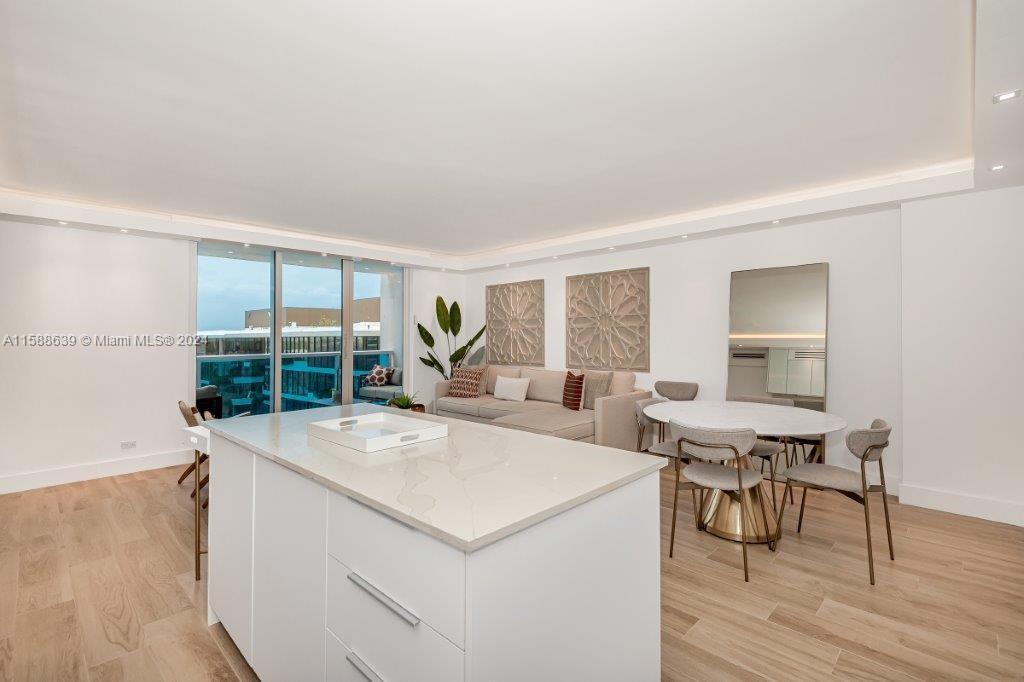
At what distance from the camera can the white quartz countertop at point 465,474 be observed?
42.5 inches

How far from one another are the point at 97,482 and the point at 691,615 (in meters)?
5.26

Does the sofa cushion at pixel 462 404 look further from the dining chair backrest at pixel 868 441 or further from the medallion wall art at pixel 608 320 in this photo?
the dining chair backrest at pixel 868 441

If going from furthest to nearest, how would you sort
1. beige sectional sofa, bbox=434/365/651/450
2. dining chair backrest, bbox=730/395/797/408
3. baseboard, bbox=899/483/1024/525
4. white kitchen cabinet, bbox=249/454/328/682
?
beige sectional sofa, bbox=434/365/651/450, dining chair backrest, bbox=730/395/797/408, baseboard, bbox=899/483/1024/525, white kitchen cabinet, bbox=249/454/328/682

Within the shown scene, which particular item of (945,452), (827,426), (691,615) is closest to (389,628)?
(691,615)

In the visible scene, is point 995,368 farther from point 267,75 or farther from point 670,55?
point 267,75

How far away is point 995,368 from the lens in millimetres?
3408

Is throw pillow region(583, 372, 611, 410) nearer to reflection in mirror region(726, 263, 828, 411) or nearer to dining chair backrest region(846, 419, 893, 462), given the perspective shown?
reflection in mirror region(726, 263, 828, 411)

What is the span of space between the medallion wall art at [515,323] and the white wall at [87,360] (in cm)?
391

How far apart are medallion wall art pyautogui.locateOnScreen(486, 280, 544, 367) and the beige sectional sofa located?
0.97ft

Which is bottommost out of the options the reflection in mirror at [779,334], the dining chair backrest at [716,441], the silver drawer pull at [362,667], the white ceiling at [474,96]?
the silver drawer pull at [362,667]

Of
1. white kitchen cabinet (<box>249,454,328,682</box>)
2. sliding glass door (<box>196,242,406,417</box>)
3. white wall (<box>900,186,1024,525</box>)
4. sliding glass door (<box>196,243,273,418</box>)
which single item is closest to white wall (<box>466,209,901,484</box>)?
white wall (<box>900,186,1024,525</box>)

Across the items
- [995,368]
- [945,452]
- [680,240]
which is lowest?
[945,452]

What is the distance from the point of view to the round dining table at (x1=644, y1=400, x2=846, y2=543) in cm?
283

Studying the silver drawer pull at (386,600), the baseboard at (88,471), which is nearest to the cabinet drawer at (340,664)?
the silver drawer pull at (386,600)
